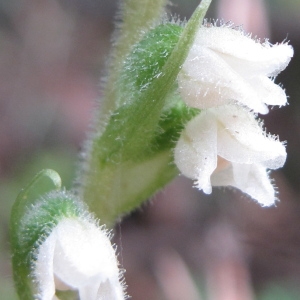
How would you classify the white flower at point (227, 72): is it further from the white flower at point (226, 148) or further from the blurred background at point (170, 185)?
the blurred background at point (170, 185)

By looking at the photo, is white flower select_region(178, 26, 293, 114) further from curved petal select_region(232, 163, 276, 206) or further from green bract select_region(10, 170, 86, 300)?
green bract select_region(10, 170, 86, 300)

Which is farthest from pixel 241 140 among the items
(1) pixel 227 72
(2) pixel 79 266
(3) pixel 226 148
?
(2) pixel 79 266

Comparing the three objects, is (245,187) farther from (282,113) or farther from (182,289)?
(282,113)

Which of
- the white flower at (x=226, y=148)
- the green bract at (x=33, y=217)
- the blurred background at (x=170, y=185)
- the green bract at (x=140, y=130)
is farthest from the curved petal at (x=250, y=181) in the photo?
the blurred background at (x=170, y=185)

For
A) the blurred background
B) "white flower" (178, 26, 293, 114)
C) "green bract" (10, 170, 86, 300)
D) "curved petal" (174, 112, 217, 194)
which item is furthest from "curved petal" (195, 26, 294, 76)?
the blurred background

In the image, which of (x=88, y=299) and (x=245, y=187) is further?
(x=245, y=187)

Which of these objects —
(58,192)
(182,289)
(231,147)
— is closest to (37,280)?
(58,192)

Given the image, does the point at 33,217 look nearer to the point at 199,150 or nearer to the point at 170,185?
the point at 199,150
